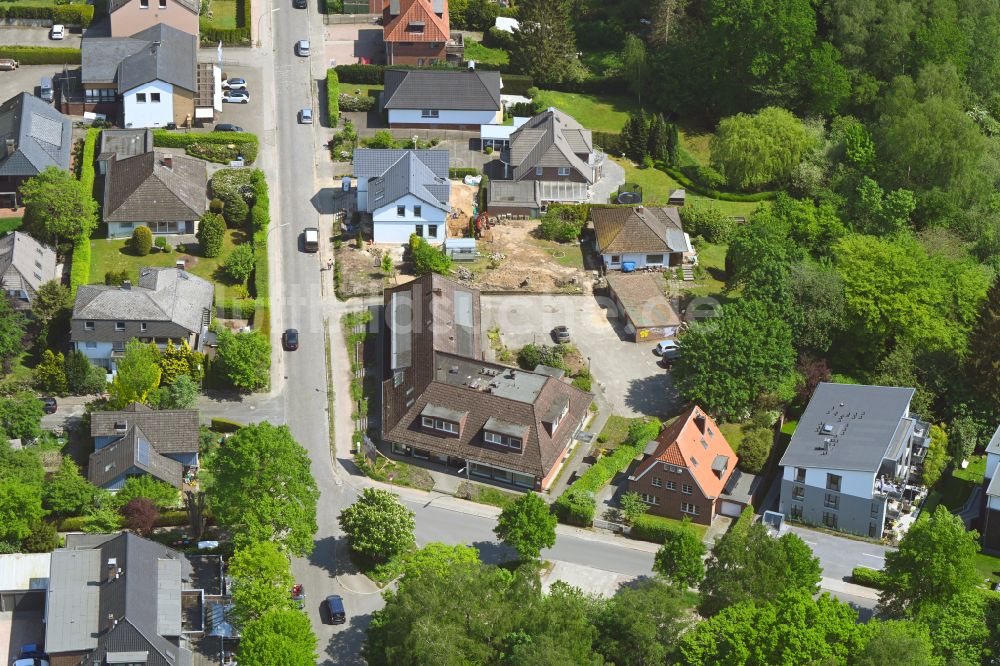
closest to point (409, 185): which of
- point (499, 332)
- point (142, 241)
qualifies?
point (499, 332)

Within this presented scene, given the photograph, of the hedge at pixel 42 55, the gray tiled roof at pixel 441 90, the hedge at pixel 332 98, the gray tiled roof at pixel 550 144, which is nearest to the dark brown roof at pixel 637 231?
the gray tiled roof at pixel 550 144

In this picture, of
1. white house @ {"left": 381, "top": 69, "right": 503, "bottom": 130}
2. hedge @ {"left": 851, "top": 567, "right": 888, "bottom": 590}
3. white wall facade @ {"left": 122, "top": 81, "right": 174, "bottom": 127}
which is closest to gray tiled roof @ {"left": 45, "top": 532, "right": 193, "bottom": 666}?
hedge @ {"left": 851, "top": 567, "right": 888, "bottom": 590}

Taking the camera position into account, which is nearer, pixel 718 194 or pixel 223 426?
pixel 223 426

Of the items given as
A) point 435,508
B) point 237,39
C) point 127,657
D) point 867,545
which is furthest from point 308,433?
point 237,39

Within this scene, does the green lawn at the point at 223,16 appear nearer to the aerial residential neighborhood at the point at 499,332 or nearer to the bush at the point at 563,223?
the aerial residential neighborhood at the point at 499,332

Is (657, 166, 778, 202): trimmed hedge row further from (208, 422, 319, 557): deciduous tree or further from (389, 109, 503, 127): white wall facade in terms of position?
(208, 422, 319, 557): deciduous tree

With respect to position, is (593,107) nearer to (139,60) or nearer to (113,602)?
(139,60)

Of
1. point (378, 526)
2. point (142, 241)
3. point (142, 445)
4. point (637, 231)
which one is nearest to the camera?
point (378, 526)
